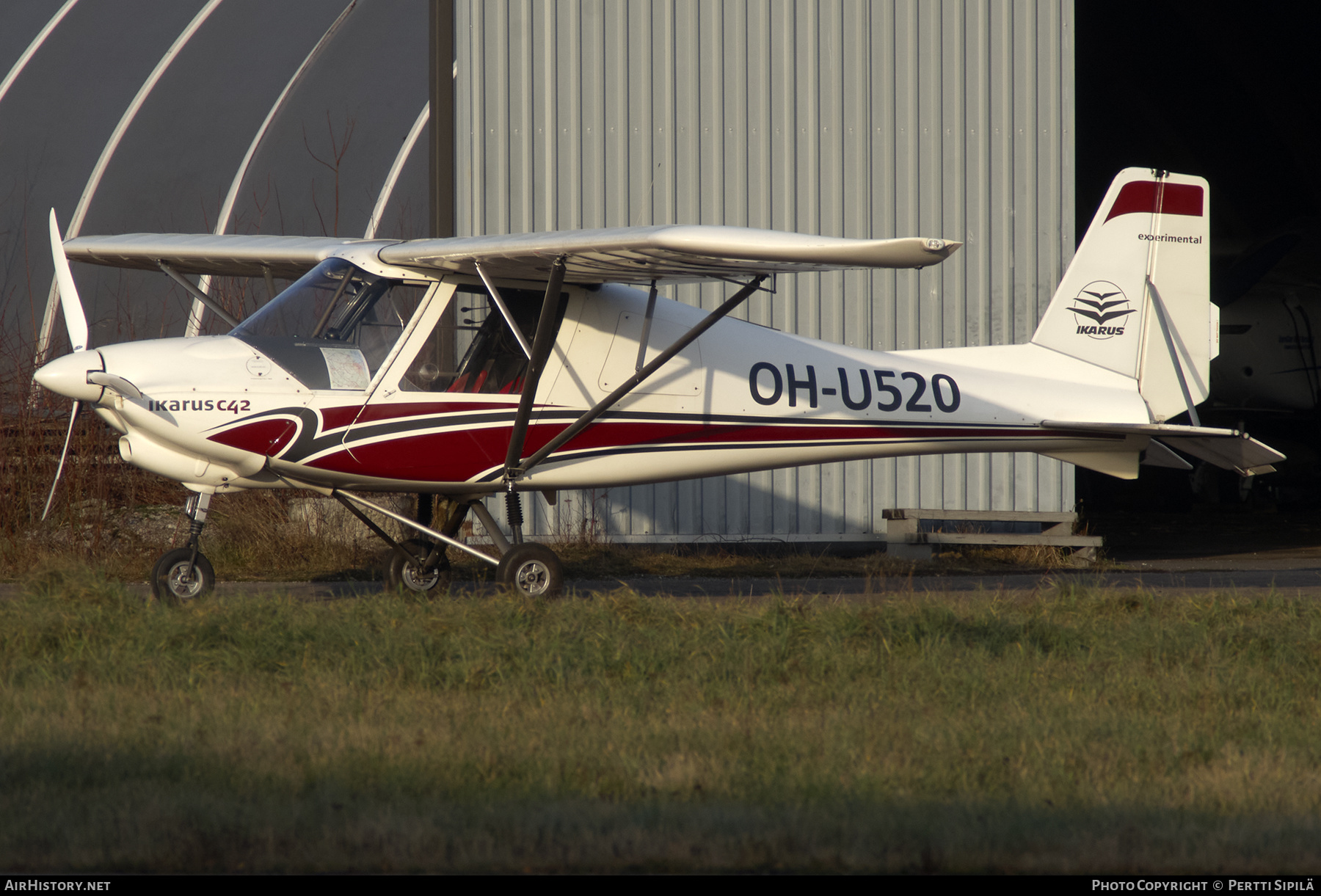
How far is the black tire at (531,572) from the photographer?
7.36 m

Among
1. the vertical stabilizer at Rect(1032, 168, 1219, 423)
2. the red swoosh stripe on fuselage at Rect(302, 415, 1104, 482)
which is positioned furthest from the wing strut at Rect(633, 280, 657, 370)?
the vertical stabilizer at Rect(1032, 168, 1219, 423)

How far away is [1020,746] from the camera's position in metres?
3.99

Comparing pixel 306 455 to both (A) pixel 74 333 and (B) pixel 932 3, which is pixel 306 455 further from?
(B) pixel 932 3

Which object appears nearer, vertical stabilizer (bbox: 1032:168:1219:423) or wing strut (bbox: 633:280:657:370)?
wing strut (bbox: 633:280:657:370)

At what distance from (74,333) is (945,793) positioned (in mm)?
5797

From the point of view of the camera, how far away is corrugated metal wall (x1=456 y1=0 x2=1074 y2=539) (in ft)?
38.8

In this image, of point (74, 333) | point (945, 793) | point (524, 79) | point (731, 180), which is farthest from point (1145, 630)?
point (524, 79)

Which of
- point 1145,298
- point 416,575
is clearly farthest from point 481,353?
point 1145,298

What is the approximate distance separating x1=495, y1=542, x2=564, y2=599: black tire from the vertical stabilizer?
4.49m

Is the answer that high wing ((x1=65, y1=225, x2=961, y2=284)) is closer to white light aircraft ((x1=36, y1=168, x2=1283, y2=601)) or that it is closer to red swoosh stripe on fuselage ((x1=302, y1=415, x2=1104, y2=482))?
white light aircraft ((x1=36, y1=168, x2=1283, y2=601))

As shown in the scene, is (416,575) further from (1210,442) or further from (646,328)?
(1210,442)

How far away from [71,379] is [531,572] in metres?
2.74

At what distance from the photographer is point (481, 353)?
7707mm

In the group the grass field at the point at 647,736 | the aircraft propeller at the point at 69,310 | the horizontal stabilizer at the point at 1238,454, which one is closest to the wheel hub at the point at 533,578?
the grass field at the point at 647,736
